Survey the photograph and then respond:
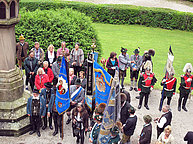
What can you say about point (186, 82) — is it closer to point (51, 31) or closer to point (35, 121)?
point (35, 121)

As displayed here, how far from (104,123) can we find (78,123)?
1174mm

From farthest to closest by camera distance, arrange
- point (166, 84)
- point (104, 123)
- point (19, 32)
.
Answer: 1. point (19, 32)
2. point (166, 84)
3. point (104, 123)

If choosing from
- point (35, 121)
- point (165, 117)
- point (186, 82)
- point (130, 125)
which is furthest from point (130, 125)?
point (186, 82)

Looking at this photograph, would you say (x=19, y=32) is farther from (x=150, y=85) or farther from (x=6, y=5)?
(x=150, y=85)

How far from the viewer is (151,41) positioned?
2273 centimetres

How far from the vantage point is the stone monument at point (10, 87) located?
9.74 meters

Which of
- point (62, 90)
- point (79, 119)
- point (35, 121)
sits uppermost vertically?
point (62, 90)

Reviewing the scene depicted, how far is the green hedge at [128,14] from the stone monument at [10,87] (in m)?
16.7

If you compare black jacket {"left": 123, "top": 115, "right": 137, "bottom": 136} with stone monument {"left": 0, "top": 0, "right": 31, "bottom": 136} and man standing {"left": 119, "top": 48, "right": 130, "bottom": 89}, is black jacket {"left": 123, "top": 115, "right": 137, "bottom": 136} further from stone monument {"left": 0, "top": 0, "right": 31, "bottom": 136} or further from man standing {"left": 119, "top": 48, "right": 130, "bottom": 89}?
man standing {"left": 119, "top": 48, "right": 130, "bottom": 89}

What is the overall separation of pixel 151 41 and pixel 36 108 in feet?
47.9

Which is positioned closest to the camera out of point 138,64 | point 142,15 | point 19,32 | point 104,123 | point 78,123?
point 104,123

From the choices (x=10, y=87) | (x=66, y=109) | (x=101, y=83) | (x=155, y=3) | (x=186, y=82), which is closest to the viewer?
(x=101, y=83)

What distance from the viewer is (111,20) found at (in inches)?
1071

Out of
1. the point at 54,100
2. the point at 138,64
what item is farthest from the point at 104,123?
the point at 138,64
